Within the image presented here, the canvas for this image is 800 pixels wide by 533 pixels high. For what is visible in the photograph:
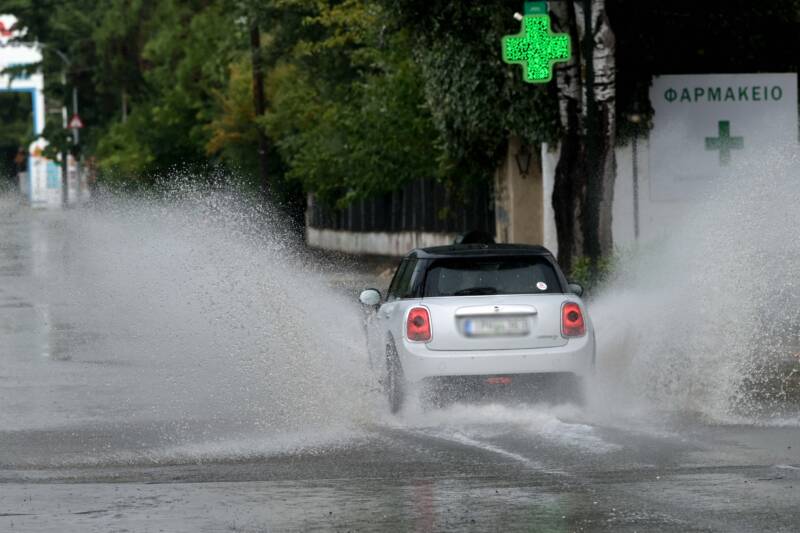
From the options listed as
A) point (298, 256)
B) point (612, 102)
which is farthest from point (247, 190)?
point (612, 102)

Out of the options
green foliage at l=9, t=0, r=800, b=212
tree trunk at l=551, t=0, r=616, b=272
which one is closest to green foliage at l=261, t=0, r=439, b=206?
green foliage at l=9, t=0, r=800, b=212

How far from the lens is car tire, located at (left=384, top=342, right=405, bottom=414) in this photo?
43.1 feet

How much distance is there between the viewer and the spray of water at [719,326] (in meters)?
14.3

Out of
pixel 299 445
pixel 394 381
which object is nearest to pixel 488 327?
pixel 394 381

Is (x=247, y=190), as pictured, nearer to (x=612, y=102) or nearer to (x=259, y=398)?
(x=612, y=102)

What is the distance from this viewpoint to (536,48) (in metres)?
25.1

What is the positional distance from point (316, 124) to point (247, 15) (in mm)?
3331

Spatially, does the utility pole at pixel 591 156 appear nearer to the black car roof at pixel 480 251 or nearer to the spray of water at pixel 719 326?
the spray of water at pixel 719 326

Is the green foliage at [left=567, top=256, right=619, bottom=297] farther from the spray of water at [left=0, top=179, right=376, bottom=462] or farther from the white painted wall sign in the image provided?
the white painted wall sign

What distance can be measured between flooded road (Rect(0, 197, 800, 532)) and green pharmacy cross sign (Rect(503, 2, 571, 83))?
17.9 feet

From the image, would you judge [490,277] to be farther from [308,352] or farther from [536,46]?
[536,46]

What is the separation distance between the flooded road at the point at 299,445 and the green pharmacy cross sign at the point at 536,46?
17.9ft

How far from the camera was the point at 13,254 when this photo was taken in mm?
45719

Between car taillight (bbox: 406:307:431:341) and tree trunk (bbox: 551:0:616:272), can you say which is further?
tree trunk (bbox: 551:0:616:272)
